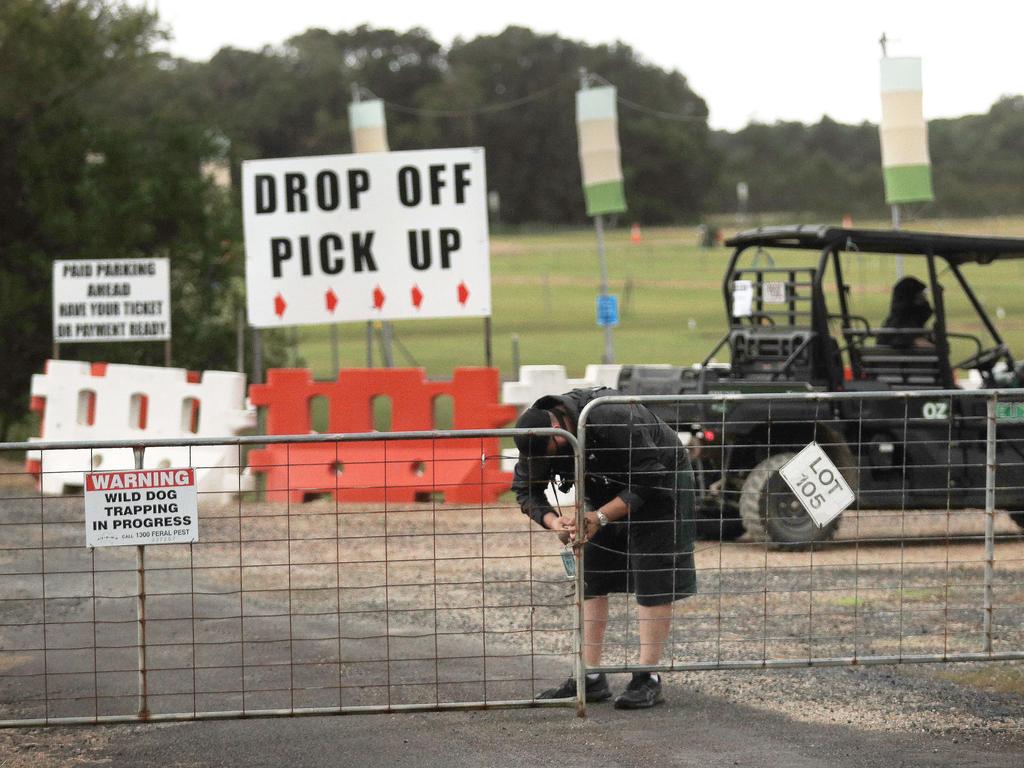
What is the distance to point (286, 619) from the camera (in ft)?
29.0

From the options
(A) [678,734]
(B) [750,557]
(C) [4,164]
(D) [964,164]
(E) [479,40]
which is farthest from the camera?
(E) [479,40]

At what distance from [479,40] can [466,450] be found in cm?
8683

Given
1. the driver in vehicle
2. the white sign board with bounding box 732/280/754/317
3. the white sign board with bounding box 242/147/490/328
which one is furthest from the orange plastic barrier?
the driver in vehicle

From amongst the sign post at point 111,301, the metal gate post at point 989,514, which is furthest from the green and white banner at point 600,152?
the metal gate post at point 989,514

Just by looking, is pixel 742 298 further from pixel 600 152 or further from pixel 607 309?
pixel 607 309

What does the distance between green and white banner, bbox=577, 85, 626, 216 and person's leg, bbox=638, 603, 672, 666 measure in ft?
40.6

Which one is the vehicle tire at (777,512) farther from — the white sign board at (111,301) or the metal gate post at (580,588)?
the white sign board at (111,301)

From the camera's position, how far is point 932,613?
8.67 metres

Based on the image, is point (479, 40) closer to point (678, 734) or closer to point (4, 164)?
point (4, 164)

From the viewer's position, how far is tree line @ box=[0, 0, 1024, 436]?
58.3 ft

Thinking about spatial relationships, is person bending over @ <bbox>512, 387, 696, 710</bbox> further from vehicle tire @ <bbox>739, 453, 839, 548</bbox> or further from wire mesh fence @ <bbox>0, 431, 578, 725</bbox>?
vehicle tire @ <bbox>739, 453, 839, 548</bbox>

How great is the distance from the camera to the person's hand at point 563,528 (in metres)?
6.39

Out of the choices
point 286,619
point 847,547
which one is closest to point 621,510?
point 286,619

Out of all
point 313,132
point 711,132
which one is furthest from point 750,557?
point 711,132
